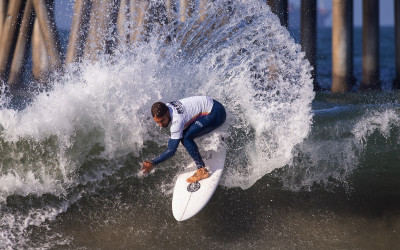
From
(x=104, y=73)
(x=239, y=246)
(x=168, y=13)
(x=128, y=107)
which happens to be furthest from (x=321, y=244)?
(x=168, y=13)

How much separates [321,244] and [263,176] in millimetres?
1339

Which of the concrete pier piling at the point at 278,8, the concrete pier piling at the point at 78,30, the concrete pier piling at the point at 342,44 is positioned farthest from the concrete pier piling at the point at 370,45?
the concrete pier piling at the point at 78,30

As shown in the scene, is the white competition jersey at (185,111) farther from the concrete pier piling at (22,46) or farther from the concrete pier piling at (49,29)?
the concrete pier piling at (22,46)

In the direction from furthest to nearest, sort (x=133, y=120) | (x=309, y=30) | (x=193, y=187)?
(x=309, y=30) → (x=133, y=120) → (x=193, y=187)

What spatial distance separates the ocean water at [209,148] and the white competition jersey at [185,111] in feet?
2.03

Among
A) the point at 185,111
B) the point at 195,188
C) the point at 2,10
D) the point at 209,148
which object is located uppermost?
the point at 2,10

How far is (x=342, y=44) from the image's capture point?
37.3ft

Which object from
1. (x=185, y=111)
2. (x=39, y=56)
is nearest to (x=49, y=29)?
(x=39, y=56)

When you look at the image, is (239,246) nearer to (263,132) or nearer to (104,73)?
(263,132)

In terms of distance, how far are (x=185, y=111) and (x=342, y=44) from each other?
625 cm

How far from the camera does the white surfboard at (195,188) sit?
6137 mm

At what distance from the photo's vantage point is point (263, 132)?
719cm

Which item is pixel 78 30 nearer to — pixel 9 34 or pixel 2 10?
pixel 9 34

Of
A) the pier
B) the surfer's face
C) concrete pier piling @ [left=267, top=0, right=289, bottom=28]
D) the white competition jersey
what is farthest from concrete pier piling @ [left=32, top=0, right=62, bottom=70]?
the surfer's face
